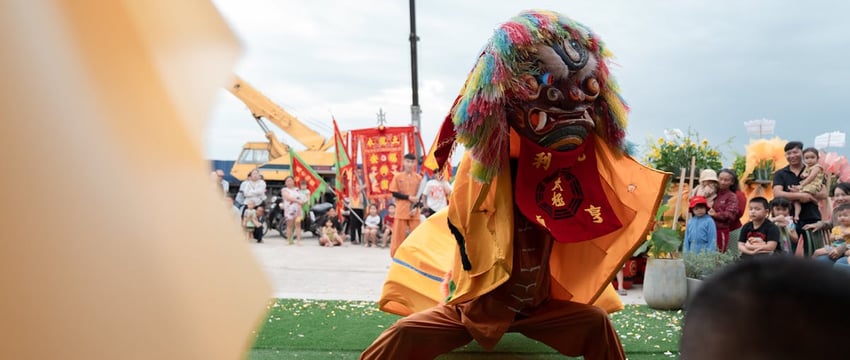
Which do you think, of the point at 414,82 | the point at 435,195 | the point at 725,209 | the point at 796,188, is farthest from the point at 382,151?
the point at 796,188

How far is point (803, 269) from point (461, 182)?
75.6 inches

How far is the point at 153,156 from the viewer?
931 millimetres

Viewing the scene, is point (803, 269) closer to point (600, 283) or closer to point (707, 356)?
point (707, 356)

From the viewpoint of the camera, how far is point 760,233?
15.9ft

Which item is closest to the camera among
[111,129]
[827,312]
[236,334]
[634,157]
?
[827,312]

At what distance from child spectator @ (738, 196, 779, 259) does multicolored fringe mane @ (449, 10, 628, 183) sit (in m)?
3.05

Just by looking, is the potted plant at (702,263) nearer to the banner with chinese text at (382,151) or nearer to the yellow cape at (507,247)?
the yellow cape at (507,247)

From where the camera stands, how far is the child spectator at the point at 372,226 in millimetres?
12055

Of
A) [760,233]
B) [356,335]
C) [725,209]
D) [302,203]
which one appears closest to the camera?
[356,335]

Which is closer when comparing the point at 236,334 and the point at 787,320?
the point at 787,320

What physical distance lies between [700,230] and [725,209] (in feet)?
1.90

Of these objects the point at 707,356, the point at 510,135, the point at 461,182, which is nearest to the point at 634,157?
the point at 510,135

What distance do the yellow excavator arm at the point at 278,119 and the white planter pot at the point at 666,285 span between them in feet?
48.7

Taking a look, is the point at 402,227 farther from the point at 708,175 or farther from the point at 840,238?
the point at 840,238
